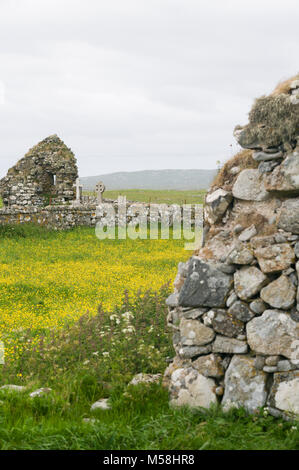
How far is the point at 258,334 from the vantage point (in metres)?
5.79

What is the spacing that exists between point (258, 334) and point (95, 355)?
310 cm

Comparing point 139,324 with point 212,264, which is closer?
point 212,264

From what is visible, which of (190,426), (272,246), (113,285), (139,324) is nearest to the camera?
(190,426)

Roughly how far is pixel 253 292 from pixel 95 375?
8.95 feet

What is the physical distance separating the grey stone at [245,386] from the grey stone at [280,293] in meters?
0.80

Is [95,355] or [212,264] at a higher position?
[212,264]

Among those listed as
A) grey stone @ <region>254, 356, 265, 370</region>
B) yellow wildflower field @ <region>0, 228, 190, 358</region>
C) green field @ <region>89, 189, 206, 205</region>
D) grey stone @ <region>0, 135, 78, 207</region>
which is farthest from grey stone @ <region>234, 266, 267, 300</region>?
green field @ <region>89, 189, 206, 205</region>

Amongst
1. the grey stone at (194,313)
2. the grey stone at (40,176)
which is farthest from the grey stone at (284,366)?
the grey stone at (40,176)

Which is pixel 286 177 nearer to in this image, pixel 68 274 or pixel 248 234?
pixel 248 234

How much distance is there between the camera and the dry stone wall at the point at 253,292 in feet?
18.8

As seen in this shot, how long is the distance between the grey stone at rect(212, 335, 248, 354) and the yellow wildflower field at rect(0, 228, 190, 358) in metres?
3.99

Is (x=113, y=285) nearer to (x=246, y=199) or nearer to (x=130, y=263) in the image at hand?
(x=130, y=263)

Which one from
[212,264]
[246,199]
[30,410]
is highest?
[246,199]
